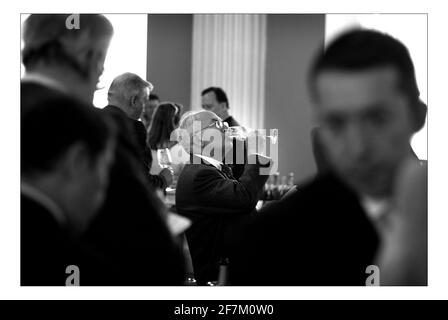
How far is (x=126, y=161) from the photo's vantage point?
Answer: 2010mm

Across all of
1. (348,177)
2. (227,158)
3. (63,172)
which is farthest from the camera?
(227,158)

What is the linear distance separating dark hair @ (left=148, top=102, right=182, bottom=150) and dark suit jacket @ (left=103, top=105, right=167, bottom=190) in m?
0.18

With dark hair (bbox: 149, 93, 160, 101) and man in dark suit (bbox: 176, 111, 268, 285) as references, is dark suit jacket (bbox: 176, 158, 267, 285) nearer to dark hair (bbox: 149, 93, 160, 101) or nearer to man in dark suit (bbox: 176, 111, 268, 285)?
man in dark suit (bbox: 176, 111, 268, 285)

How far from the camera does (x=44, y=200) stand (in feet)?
6.61

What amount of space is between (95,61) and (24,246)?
579 mm

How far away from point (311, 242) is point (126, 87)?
739 mm

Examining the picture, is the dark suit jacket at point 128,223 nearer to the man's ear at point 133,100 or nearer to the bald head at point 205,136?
the man's ear at point 133,100

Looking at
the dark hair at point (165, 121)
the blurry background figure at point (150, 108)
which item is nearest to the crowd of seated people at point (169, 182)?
the dark hair at point (165, 121)

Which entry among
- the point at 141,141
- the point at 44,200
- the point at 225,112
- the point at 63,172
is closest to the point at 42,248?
the point at 44,200

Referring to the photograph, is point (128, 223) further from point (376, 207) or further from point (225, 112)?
point (376, 207)

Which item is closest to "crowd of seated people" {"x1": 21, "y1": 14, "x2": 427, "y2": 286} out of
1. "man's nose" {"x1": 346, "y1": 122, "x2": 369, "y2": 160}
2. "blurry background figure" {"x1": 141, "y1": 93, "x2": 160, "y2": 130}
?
"man's nose" {"x1": 346, "y1": 122, "x2": 369, "y2": 160}

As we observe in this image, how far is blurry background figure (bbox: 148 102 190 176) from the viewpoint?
2.31 meters
